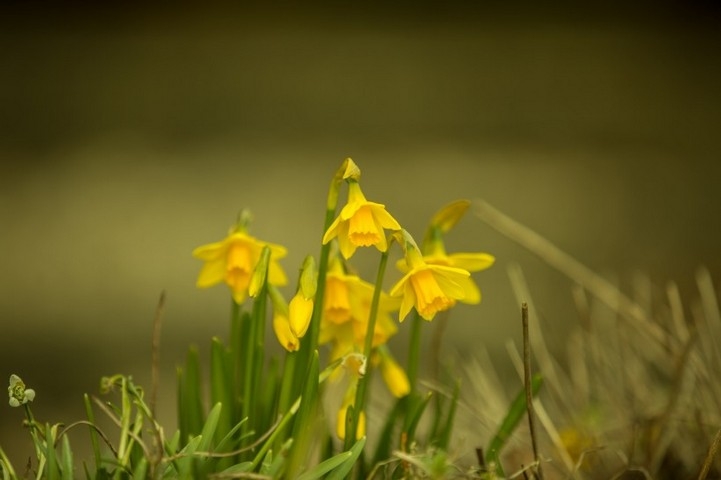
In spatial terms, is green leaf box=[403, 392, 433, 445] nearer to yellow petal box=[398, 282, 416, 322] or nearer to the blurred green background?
yellow petal box=[398, 282, 416, 322]

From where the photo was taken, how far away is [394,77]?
62.6 inches

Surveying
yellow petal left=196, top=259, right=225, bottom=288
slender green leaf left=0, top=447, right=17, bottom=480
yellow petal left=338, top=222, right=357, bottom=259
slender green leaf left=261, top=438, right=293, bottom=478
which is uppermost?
yellow petal left=338, top=222, right=357, bottom=259

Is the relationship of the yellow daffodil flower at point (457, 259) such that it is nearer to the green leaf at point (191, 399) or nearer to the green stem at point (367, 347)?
the green stem at point (367, 347)

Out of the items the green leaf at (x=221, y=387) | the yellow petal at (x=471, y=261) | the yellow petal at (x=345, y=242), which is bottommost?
the green leaf at (x=221, y=387)

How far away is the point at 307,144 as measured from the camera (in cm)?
163

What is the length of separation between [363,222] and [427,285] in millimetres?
56

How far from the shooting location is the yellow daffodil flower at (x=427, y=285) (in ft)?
1.59

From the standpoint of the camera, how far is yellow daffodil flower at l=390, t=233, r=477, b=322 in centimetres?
48

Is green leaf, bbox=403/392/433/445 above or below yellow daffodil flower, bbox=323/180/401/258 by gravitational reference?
below

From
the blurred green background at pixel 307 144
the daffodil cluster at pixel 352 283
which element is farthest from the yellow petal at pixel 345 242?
the blurred green background at pixel 307 144

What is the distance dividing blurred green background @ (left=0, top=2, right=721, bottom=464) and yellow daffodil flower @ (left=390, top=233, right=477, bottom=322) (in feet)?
3.66

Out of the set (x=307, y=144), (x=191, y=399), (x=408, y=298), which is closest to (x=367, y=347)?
(x=408, y=298)

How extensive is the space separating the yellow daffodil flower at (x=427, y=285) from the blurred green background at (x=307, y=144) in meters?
1.11

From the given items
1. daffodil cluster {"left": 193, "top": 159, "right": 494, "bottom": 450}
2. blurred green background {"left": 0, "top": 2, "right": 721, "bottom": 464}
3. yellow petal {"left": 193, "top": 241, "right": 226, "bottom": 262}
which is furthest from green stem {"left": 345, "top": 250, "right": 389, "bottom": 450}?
Answer: blurred green background {"left": 0, "top": 2, "right": 721, "bottom": 464}
